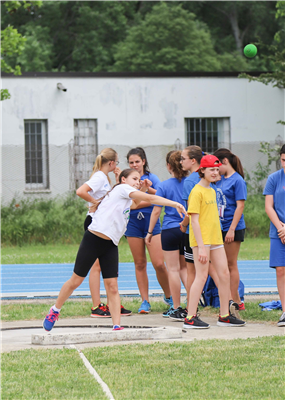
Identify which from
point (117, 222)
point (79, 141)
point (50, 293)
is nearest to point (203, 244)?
point (117, 222)

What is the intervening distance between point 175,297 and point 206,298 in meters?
0.86

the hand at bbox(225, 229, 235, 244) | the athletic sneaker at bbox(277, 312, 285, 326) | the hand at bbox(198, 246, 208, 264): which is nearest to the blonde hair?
the hand at bbox(198, 246, 208, 264)

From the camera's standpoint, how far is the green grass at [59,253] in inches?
529

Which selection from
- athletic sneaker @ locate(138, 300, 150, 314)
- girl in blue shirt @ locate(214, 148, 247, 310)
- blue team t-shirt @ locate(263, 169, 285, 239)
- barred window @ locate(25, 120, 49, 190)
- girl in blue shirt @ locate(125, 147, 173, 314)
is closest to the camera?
blue team t-shirt @ locate(263, 169, 285, 239)

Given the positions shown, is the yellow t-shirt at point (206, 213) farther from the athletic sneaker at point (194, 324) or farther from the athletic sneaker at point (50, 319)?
the athletic sneaker at point (50, 319)

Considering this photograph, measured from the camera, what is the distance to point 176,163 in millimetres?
7168

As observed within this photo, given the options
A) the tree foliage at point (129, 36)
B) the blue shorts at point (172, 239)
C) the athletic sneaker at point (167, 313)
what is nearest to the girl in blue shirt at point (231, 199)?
the blue shorts at point (172, 239)

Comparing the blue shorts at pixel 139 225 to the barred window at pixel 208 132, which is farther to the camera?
the barred window at pixel 208 132

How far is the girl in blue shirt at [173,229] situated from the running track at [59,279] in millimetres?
2370

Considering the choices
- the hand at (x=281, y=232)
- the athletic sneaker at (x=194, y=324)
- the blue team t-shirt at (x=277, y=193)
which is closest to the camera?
the athletic sneaker at (x=194, y=324)

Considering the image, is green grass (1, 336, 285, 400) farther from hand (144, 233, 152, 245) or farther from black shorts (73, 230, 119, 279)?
hand (144, 233, 152, 245)

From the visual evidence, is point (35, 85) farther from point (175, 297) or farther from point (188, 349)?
point (188, 349)

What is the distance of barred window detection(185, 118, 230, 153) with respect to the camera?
72.7ft

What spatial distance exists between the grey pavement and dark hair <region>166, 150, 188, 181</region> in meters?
1.75
